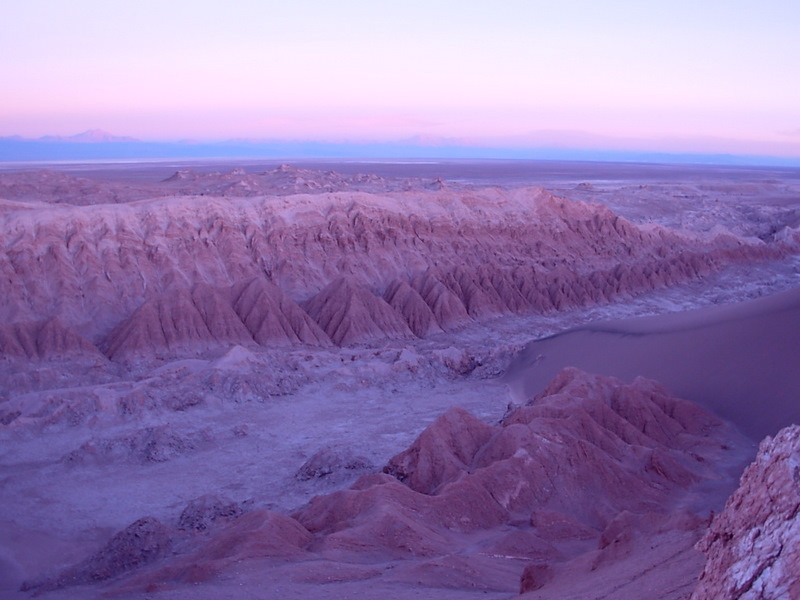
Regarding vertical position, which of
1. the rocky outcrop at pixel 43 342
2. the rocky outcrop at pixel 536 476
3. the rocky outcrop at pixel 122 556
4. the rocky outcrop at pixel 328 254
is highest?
the rocky outcrop at pixel 328 254

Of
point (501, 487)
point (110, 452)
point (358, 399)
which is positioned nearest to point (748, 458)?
point (501, 487)

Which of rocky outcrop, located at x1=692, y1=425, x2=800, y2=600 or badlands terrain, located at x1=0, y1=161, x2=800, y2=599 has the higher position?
rocky outcrop, located at x1=692, y1=425, x2=800, y2=600

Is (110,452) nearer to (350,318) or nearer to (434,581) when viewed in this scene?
(434,581)

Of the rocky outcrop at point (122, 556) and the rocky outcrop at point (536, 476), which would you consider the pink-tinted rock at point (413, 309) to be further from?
the rocky outcrop at point (122, 556)

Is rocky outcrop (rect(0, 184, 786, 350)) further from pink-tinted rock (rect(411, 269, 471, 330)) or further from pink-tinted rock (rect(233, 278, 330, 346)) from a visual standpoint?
pink-tinted rock (rect(233, 278, 330, 346))

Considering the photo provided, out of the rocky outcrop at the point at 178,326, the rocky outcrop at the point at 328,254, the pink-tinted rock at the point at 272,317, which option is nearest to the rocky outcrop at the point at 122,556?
the rocky outcrop at the point at 178,326

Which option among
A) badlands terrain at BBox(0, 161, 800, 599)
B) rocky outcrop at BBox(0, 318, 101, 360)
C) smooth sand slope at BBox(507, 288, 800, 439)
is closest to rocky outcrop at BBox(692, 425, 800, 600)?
badlands terrain at BBox(0, 161, 800, 599)
